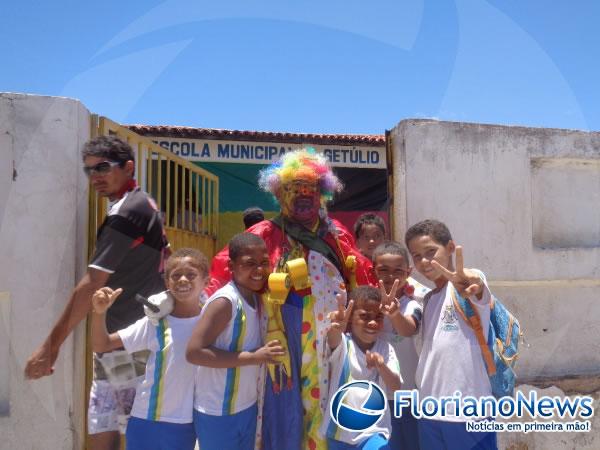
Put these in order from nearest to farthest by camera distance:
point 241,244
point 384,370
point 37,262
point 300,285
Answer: point 384,370
point 241,244
point 300,285
point 37,262

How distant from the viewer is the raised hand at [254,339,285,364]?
2.37m

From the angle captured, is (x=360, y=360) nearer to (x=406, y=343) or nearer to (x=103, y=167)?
(x=406, y=343)

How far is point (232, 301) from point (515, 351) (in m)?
1.28

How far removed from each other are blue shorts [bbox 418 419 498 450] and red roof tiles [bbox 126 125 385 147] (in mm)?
6619

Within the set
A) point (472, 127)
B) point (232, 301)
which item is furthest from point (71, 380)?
point (472, 127)

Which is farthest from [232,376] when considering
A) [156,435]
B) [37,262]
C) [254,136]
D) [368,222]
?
[254,136]

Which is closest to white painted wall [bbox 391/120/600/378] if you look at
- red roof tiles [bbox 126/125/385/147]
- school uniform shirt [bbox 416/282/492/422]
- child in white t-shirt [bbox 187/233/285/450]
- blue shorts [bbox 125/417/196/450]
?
school uniform shirt [bbox 416/282/492/422]

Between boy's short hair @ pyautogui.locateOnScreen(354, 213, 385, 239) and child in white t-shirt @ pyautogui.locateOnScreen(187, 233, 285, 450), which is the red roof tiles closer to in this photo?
boy's short hair @ pyautogui.locateOnScreen(354, 213, 385, 239)

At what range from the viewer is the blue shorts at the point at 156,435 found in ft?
7.77

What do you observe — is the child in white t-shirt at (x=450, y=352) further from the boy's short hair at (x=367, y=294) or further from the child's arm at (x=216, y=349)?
the child's arm at (x=216, y=349)

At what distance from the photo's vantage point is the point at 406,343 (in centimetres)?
269

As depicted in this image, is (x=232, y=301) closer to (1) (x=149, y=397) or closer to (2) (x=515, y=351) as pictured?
(1) (x=149, y=397)

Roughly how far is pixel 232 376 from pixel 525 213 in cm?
266

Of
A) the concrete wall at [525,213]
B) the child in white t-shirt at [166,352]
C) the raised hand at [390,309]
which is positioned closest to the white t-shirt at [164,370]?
the child in white t-shirt at [166,352]
